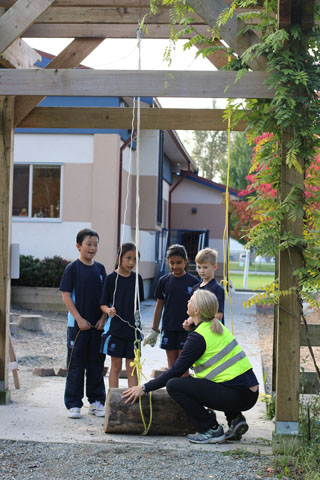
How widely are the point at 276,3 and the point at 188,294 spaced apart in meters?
2.71

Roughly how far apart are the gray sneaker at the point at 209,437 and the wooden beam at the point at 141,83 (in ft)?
8.59

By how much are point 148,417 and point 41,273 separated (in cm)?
971

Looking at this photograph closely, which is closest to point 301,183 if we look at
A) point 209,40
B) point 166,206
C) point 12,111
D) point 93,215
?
point 209,40

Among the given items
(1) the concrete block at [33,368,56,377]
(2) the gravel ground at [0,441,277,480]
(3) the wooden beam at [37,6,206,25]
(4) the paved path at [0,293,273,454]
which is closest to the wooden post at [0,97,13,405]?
(4) the paved path at [0,293,273,454]

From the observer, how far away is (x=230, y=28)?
16.3ft

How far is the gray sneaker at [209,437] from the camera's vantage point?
5.14 meters

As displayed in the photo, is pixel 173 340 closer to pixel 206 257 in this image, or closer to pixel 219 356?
pixel 206 257

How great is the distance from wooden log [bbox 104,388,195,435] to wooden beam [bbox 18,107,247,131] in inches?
111

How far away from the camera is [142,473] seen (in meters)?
4.35

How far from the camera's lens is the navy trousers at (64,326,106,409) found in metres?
5.93

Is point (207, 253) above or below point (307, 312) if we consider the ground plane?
above

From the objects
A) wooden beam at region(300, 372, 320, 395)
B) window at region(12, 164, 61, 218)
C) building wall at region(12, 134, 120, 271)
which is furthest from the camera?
window at region(12, 164, 61, 218)

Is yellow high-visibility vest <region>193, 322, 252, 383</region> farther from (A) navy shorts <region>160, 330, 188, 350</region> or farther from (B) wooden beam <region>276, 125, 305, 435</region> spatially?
(A) navy shorts <region>160, 330, 188, 350</region>

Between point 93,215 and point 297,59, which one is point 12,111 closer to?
point 297,59
